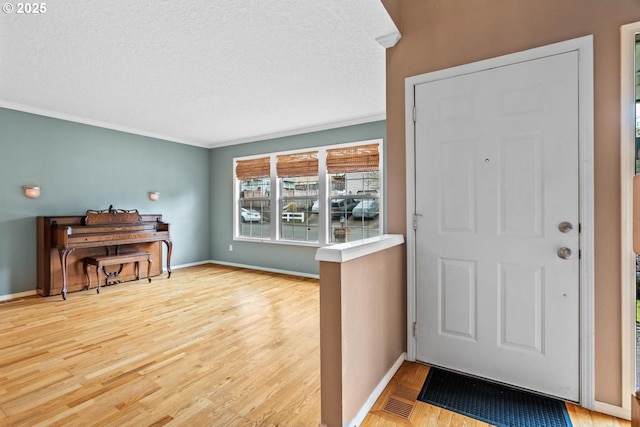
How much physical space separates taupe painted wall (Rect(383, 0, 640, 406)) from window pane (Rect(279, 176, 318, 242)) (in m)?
2.85

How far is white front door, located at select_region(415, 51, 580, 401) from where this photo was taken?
170 cm

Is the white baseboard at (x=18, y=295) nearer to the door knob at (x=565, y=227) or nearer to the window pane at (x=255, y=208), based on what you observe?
the window pane at (x=255, y=208)

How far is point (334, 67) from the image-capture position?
2.81 m

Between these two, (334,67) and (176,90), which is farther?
(176,90)

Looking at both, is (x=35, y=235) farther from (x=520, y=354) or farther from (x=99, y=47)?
(x=520, y=354)

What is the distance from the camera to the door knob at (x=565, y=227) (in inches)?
66.3

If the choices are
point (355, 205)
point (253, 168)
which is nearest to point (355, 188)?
point (355, 205)

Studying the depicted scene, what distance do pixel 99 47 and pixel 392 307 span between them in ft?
9.93

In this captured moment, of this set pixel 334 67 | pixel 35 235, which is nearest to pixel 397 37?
pixel 334 67

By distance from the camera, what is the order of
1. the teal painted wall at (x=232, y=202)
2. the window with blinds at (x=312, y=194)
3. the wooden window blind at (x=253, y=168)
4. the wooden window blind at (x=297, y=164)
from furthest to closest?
the wooden window blind at (x=253, y=168) → the wooden window blind at (x=297, y=164) → the teal painted wall at (x=232, y=202) → the window with blinds at (x=312, y=194)

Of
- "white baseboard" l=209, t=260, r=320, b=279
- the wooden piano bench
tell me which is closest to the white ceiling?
the wooden piano bench

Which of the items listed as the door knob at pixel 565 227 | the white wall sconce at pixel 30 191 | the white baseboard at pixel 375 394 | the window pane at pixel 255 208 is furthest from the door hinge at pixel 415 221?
the white wall sconce at pixel 30 191

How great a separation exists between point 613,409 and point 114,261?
5213 millimetres

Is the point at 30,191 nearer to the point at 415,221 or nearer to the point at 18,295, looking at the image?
the point at 18,295
